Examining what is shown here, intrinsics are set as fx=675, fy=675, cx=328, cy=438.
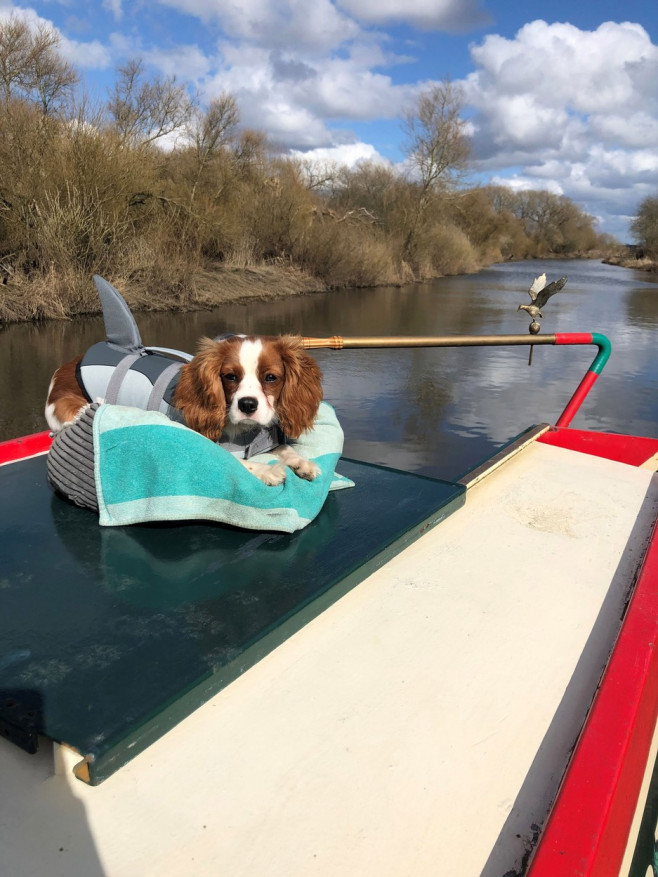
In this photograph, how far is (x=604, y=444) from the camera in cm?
424

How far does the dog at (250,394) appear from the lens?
9.01 ft

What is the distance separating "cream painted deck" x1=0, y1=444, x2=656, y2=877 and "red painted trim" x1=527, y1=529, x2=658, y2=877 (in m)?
0.07

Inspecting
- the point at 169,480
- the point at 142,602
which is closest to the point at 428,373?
the point at 169,480

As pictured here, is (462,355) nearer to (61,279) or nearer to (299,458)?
(61,279)

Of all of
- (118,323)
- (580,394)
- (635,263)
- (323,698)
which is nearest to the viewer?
(323,698)

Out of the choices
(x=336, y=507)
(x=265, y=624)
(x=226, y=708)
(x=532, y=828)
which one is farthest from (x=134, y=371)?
(x=532, y=828)

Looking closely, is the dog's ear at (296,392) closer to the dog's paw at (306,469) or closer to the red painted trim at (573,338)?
the dog's paw at (306,469)

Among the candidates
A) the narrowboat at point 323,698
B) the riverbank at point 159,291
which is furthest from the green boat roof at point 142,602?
the riverbank at point 159,291

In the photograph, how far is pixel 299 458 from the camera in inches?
109

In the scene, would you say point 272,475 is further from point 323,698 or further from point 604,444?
point 604,444

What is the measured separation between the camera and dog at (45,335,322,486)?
275 cm

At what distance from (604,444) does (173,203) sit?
55.8ft

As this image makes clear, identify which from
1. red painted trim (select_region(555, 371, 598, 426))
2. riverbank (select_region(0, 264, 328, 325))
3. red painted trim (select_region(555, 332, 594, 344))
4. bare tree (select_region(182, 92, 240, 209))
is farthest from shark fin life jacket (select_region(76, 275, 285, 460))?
bare tree (select_region(182, 92, 240, 209))

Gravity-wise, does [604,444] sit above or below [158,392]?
below
